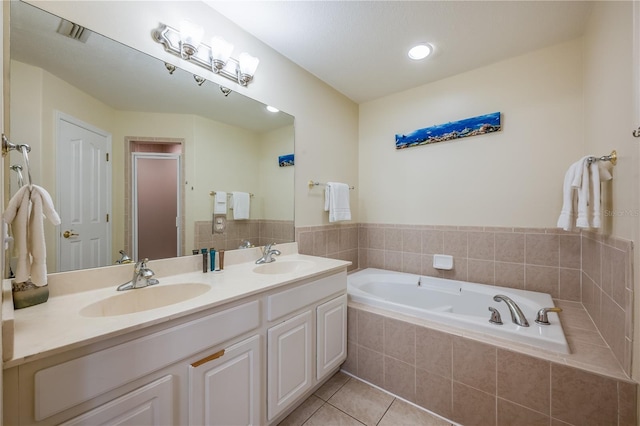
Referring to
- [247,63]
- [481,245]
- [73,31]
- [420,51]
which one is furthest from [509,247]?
[73,31]

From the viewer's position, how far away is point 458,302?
2127 millimetres

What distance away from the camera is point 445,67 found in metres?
2.17

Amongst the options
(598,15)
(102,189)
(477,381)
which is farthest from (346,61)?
(477,381)

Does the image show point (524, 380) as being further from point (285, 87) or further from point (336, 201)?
point (285, 87)

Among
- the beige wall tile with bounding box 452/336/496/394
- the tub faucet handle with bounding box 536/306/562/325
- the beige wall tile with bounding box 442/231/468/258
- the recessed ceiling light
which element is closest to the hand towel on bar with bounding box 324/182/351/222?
the beige wall tile with bounding box 442/231/468/258

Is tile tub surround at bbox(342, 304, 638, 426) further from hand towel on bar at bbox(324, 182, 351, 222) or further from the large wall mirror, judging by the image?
the large wall mirror

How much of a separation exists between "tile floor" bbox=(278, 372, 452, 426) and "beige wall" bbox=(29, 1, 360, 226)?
1256mm

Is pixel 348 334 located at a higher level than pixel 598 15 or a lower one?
lower

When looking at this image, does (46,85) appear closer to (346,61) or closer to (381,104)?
(346,61)

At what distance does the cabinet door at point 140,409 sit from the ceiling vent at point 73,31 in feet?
4.91

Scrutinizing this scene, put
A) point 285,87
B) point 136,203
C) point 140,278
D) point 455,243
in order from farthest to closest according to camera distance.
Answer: point 455,243 < point 285,87 < point 136,203 < point 140,278

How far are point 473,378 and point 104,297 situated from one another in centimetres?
190

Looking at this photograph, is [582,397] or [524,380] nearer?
[582,397]

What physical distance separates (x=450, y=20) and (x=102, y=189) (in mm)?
2250
